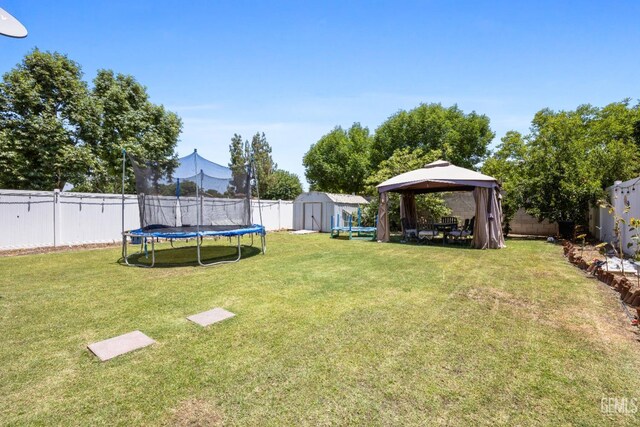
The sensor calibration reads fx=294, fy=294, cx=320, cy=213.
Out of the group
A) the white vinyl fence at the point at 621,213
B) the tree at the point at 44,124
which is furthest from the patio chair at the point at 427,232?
the tree at the point at 44,124

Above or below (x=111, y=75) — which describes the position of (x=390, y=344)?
below

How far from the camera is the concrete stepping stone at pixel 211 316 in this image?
3156 millimetres

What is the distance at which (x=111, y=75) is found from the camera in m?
15.0

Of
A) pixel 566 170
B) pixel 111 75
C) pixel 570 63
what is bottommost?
pixel 566 170

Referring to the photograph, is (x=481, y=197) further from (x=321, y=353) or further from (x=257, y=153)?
(x=257, y=153)

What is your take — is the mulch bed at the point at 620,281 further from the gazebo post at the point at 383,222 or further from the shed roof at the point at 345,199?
the shed roof at the point at 345,199

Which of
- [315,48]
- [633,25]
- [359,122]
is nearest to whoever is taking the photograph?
[633,25]

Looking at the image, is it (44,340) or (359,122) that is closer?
(44,340)

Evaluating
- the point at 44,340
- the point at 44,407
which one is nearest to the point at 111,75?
the point at 44,340

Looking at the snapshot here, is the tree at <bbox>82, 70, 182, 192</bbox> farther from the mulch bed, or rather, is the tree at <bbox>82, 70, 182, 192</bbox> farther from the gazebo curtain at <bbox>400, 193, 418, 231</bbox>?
the mulch bed

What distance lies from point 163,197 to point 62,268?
2.57 m

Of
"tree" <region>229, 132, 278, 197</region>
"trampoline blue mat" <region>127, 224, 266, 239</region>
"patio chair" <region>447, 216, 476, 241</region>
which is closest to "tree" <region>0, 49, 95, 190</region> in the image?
"trampoline blue mat" <region>127, 224, 266, 239</region>

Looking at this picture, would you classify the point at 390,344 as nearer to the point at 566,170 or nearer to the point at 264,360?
the point at 264,360

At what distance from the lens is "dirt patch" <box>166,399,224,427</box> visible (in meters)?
1.67
